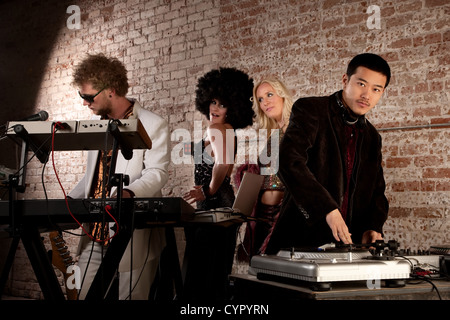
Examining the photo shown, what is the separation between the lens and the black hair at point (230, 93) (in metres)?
3.86

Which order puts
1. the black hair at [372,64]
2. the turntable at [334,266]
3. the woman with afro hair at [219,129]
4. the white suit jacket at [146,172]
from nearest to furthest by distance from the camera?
the turntable at [334,266] < the black hair at [372,64] < the white suit jacket at [146,172] < the woman with afro hair at [219,129]

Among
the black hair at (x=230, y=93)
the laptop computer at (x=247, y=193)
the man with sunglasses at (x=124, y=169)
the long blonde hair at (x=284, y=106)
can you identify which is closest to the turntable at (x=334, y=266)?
the man with sunglasses at (x=124, y=169)

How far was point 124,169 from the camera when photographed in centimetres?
271

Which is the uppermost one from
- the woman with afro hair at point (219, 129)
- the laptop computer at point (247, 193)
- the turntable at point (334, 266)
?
the woman with afro hair at point (219, 129)

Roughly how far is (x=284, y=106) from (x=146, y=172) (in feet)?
4.86

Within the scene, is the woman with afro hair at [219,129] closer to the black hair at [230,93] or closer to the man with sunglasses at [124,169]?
the black hair at [230,93]

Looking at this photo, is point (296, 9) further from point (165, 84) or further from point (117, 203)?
point (117, 203)

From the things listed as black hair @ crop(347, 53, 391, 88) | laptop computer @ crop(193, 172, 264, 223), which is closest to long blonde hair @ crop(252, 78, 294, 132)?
laptop computer @ crop(193, 172, 264, 223)

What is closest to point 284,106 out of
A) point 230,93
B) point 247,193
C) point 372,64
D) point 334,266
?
point 230,93

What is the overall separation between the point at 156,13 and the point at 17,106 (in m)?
2.14

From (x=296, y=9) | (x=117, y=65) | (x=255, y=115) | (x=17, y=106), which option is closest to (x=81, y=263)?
(x=117, y=65)

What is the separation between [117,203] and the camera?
161 centimetres

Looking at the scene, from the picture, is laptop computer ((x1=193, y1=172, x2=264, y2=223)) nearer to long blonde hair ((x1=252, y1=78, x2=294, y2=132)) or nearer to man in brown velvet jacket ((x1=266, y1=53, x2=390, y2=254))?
long blonde hair ((x1=252, y1=78, x2=294, y2=132))

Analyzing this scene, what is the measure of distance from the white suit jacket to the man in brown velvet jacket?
81cm
